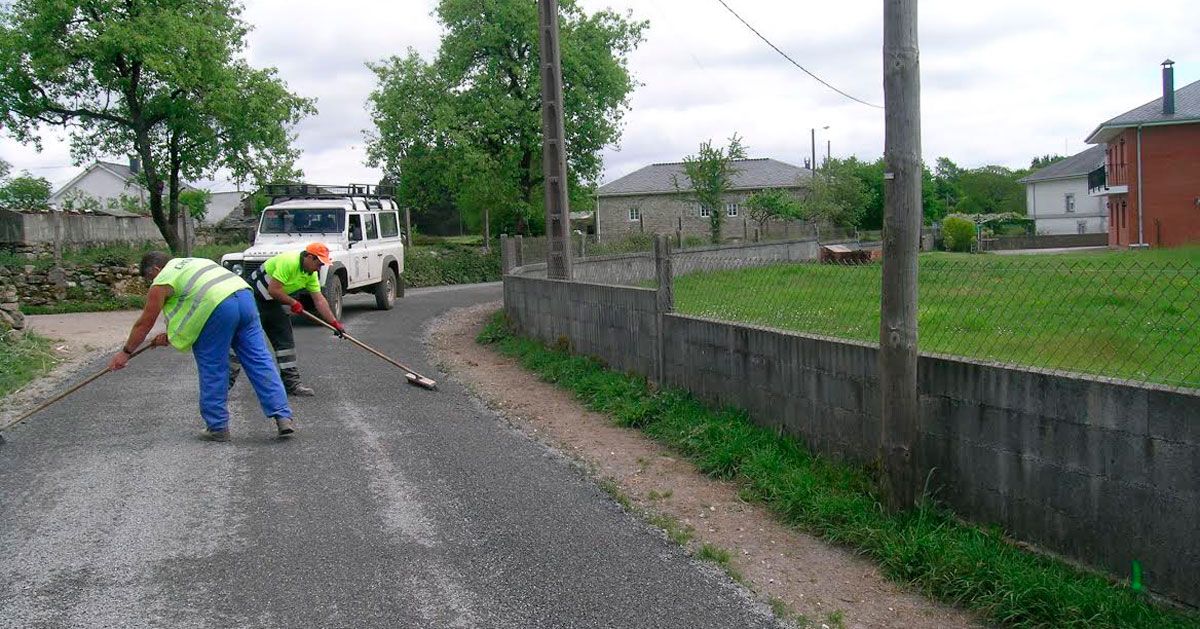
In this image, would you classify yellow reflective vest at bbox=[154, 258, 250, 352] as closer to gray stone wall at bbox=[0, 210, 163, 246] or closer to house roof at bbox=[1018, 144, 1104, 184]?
gray stone wall at bbox=[0, 210, 163, 246]

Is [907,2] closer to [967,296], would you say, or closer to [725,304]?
[967,296]

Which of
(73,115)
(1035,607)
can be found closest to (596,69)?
(73,115)

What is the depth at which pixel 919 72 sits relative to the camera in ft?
18.3

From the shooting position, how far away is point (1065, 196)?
2307 inches

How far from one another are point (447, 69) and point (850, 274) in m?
29.7

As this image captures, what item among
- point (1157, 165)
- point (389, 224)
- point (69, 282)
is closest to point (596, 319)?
point (389, 224)

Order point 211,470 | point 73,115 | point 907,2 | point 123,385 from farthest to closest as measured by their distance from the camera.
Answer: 1. point 73,115
2. point 123,385
3. point 211,470
4. point 907,2

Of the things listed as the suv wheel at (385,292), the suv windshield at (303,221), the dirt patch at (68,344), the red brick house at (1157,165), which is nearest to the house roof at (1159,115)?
the red brick house at (1157,165)

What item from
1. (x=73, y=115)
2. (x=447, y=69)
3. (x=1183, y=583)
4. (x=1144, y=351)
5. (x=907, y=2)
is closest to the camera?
(x=1183, y=583)

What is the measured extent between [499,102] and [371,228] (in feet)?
55.5

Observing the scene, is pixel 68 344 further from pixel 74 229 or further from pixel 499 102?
pixel 499 102

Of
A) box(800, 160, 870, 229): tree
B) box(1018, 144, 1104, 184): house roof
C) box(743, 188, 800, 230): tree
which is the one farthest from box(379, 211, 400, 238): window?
box(1018, 144, 1104, 184): house roof

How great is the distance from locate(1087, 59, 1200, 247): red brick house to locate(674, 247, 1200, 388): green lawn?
1772 centimetres

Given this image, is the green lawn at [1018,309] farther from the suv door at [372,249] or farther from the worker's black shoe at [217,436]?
the suv door at [372,249]
